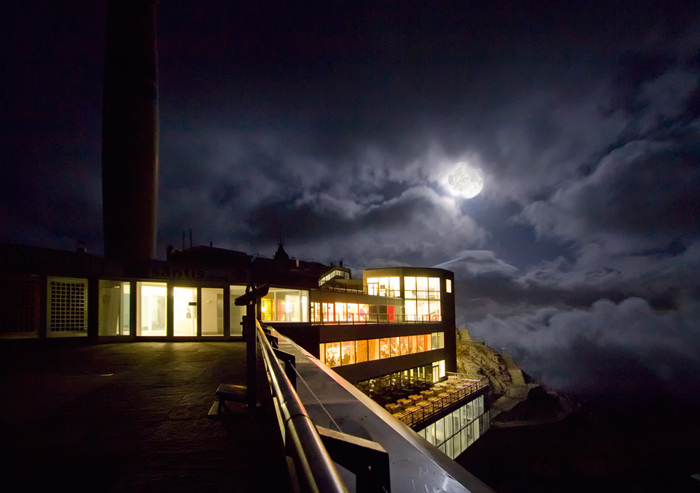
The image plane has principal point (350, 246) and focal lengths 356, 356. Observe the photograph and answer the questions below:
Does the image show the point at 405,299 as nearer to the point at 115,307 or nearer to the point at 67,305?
the point at 115,307

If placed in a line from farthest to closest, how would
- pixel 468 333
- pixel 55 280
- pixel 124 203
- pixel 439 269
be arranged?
pixel 468 333, pixel 439 269, pixel 124 203, pixel 55 280

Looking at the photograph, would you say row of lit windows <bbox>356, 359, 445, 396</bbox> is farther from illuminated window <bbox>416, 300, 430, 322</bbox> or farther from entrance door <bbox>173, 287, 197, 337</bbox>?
entrance door <bbox>173, 287, 197, 337</bbox>

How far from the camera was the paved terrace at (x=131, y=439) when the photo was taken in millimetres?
2350

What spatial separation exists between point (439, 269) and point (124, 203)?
25.6 metres

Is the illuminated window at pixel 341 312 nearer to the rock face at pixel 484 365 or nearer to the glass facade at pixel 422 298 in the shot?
the glass facade at pixel 422 298

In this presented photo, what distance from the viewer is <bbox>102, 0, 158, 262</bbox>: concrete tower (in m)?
23.2

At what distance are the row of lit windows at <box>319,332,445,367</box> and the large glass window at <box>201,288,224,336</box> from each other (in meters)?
5.41

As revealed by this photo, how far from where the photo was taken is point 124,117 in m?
23.8

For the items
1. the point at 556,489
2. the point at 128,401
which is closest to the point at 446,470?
the point at 128,401

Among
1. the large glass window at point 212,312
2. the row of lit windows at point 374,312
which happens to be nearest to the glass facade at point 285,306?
the row of lit windows at point 374,312

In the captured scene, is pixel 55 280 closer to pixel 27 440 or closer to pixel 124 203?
pixel 124 203

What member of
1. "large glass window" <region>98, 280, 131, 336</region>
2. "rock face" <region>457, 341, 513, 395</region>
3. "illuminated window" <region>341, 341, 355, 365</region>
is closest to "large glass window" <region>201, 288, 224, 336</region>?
"large glass window" <region>98, 280, 131, 336</region>

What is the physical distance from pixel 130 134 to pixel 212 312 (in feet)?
49.9

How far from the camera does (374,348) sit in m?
23.5
